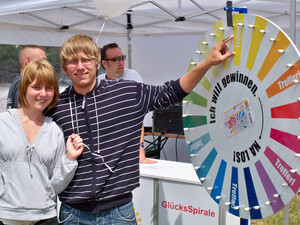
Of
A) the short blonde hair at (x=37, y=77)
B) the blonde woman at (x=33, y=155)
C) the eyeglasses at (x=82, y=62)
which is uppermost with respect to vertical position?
the eyeglasses at (x=82, y=62)

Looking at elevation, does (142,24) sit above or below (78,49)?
above

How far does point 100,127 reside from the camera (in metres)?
1.49

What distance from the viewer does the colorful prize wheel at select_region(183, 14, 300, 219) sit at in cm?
115

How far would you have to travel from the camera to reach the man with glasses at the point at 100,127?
1475 mm

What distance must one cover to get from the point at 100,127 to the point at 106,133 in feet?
0.11

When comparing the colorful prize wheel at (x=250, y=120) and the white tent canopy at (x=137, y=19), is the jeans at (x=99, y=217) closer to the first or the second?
the colorful prize wheel at (x=250, y=120)

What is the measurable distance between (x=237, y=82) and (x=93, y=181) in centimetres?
67

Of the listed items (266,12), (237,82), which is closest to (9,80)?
(266,12)

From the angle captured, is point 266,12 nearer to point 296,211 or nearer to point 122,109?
point 296,211

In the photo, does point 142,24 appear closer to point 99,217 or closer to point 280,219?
point 280,219

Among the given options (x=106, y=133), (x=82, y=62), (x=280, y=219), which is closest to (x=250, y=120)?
(x=106, y=133)

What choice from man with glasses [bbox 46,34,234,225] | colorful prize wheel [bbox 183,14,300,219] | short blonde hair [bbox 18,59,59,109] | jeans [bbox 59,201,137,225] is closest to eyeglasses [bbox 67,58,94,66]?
man with glasses [bbox 46,34,234,225]

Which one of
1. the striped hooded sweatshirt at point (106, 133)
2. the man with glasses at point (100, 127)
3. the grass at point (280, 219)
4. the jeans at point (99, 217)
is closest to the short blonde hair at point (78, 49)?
the man with glasses at point (100, 127)

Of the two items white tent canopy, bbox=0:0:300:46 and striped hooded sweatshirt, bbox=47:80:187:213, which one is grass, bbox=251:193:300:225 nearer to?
white tent canopy, bbox=0:0:300:46
